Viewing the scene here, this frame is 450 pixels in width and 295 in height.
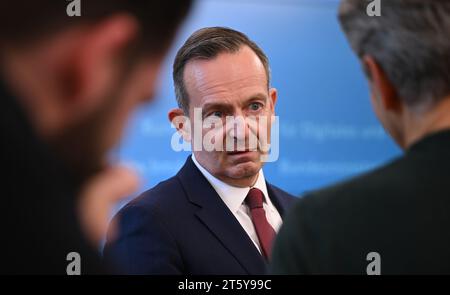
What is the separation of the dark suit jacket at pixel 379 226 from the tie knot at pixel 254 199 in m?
0.97

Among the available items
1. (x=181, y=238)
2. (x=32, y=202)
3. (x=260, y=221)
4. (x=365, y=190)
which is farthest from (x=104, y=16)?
(x=260, y=221)

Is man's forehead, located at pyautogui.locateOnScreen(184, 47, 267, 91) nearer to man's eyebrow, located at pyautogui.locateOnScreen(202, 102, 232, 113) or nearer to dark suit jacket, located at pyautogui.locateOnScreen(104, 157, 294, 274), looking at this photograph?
man's eyebrow, located at pyautogui.locateOnScreen(202, 102, 232, 113)

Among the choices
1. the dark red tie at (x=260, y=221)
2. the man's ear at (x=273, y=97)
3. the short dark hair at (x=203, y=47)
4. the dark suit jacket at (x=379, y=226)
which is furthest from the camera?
the man's ear at (x=273, y=97)

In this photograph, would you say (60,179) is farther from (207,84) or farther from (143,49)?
(207,84)

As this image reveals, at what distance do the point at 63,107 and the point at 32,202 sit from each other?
8 cm

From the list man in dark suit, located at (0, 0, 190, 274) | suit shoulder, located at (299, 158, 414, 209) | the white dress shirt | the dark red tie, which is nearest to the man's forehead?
the white dress shirt

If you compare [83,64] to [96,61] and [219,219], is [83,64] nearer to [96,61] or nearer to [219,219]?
[96,61]

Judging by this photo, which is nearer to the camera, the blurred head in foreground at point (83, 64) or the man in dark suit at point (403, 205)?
the blurred head in foreground at point (83, 64)

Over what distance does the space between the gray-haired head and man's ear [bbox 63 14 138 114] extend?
21.4 inches

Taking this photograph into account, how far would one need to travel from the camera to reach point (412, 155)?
0.95 metres

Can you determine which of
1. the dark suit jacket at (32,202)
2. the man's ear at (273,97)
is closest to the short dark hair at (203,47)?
the man's ear at (273,97)

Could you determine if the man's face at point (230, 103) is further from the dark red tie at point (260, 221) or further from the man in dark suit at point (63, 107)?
the man in dark suit at point (63, 107)

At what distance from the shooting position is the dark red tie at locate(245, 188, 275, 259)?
1821mm

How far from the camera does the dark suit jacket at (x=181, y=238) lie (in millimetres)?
1716
